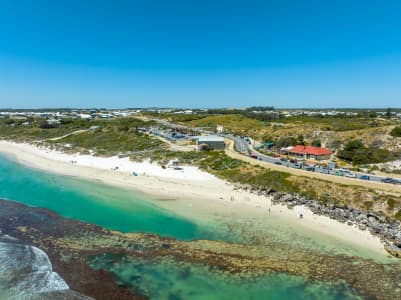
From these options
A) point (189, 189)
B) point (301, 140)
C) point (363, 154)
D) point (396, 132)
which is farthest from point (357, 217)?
point (301, 140)

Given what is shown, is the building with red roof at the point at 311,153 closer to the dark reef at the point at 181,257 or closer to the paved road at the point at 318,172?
the paved road at the point at 318,172

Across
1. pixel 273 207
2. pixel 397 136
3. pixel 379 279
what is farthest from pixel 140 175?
pixel 397 136

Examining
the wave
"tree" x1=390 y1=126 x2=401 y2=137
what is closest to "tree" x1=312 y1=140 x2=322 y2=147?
"tree" x1=390 y1=126 x2=401 y2=137

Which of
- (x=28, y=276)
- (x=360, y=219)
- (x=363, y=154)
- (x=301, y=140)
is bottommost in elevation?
(x=28, y=276)

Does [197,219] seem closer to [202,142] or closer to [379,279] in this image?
[379,279]

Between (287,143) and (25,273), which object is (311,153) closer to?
(287,143)

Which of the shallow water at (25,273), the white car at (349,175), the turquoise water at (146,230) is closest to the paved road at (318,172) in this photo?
the white car at (349,175)
